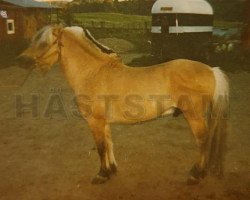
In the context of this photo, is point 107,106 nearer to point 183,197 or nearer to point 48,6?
point 183,197

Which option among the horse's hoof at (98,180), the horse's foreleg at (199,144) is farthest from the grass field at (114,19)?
the horse's hoof at (98,180)

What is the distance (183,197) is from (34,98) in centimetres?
668

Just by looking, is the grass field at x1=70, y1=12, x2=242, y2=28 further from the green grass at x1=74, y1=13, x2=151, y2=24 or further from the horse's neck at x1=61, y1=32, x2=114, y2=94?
the horse's neck at x1=61, y1=32, x2=114, y2=94

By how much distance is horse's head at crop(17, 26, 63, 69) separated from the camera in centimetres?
439

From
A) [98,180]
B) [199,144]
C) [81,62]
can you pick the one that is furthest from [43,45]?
[199,144]

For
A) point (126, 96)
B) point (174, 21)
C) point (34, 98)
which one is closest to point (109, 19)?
point (174, 21)

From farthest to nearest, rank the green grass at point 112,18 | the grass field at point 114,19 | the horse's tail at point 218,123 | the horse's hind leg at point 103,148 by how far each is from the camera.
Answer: the green grass at point 112,18, the grass field at point 114,19, the horse's hind leg at point 103,148, the horse's tail at point 218,123

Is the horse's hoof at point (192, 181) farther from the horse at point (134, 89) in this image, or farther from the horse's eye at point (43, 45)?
the horse's eye at point (43, 45)

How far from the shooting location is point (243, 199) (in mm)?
4086

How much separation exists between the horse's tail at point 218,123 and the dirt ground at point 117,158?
0.36 m

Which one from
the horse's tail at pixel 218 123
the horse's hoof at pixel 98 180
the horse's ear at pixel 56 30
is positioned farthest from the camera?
the horse's hoof at pixel 98 180

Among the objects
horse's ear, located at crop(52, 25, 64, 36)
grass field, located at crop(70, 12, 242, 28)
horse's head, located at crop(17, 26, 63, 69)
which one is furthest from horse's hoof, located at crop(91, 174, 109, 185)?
grass field, located at crop(70, 12, 242, 28)

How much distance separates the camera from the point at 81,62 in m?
4.60

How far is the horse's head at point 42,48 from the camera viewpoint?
14.4 ft
